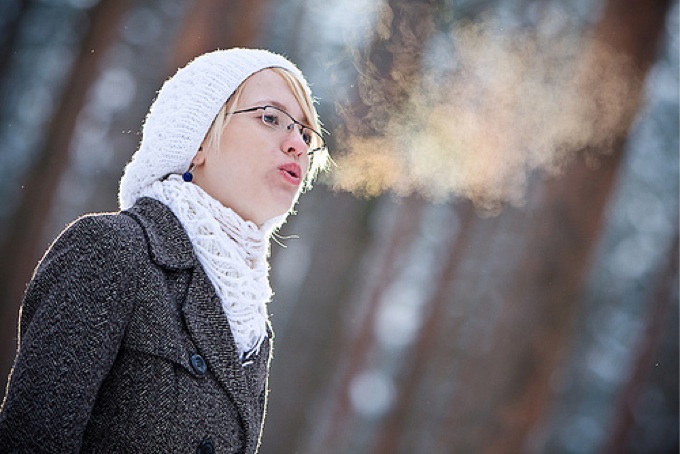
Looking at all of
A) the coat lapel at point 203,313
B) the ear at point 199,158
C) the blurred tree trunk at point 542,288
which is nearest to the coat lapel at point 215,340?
the coat lapel at point 203,313

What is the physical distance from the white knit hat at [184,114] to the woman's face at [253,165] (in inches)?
2.2

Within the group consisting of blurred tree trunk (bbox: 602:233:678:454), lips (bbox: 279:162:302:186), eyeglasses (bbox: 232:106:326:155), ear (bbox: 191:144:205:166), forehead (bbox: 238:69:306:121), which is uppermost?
forehead (bbox: 238:69:306:121)

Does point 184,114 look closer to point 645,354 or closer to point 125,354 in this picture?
point 125,354

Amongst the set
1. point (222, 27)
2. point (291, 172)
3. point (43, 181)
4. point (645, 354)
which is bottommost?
point (645, 354)

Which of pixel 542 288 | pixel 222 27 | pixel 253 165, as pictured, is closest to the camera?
pixel 253 165

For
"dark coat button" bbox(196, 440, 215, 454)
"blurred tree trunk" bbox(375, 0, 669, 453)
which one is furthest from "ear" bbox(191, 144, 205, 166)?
"blurred tree trunk" bbox(375, 0, 669, 453)

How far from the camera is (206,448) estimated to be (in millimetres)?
1646

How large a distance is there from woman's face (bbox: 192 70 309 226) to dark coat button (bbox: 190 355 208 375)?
0.50 meters

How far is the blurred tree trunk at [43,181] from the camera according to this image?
28.7ft

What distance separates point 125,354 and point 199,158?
0.72m

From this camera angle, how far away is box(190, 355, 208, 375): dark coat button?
167cm

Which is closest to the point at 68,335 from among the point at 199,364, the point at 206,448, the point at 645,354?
the point at 199,364

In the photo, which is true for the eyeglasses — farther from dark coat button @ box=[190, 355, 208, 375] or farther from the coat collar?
dark coat button @ box=[190, 355, 208, 375]

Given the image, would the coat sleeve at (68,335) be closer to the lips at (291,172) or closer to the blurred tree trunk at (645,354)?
the lips at (291,172)
